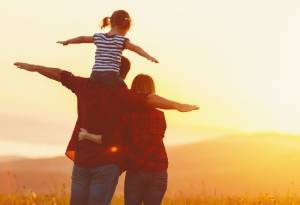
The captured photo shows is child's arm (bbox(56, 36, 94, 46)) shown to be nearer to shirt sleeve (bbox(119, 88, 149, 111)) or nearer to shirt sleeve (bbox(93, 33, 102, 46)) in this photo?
shirt sleeve (bbox(93, 33, 102, 46))

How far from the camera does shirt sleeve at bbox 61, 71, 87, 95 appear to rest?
858 centimetres

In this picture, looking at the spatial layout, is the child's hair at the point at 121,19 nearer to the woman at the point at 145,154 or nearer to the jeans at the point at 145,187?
the woman at the point at 145,154

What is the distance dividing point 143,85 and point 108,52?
90cm

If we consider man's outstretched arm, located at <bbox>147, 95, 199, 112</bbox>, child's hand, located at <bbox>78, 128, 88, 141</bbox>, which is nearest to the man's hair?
man's outstretched arm, located at <bbox>147, 95, 199, 112</bbox>

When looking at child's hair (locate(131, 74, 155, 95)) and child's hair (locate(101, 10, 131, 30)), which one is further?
child's hair (locate(131, 74, 155, 95))

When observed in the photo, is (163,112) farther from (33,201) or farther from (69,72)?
(33,201)

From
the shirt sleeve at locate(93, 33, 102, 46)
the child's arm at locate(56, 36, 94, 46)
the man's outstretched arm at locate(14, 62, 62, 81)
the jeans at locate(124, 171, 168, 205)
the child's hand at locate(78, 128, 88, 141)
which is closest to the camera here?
the child's hand at locate(78, 128, 88, 141)

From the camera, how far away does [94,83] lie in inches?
335

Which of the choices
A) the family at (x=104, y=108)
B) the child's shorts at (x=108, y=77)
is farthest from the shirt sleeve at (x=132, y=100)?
the child's shorts at (x=108, y=77)

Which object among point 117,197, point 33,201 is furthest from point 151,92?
point 117,197

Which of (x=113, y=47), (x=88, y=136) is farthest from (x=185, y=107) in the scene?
(x=88, y=136)

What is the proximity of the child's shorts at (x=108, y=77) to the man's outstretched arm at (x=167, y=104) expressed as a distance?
0.55 meters

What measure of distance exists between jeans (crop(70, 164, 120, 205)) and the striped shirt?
1.15 meters

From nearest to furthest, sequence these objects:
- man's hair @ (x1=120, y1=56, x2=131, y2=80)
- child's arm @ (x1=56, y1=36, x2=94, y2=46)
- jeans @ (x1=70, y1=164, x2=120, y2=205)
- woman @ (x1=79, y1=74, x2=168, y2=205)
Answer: jeans @ (x1=70, y1=164, x2=120, y2=205)
man's hair @ (x1=120, y1=56, x2=131, y2=80)
child's arm @ (x1=56, y1=36, x2=94, y2=46)
woman @ (x1=79, y1=74, x2=168, y2=205)
